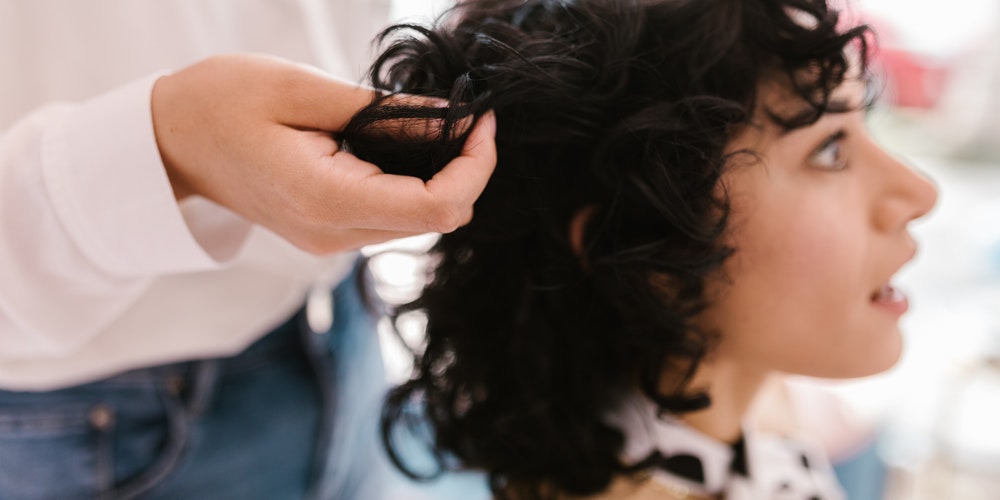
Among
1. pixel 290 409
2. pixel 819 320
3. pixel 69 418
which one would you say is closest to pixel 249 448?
pixel 290 409

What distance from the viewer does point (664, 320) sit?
0.80 metres

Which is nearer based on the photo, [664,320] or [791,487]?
[664,320]

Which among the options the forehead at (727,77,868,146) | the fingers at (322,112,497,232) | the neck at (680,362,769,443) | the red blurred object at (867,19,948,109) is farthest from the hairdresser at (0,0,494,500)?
the red blurred object at (867,19,948,109)

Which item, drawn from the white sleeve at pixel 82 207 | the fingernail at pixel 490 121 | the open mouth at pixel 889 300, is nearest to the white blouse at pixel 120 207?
the white sleeve at pixel 82 207

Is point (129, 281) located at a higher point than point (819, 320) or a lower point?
higher

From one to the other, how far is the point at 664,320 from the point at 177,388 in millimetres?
571

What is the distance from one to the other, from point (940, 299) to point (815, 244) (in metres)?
1.87

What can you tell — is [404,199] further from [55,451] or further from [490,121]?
[55,451]

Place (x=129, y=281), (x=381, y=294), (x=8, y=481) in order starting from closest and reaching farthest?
(x=129, y=281) → (x=8, y=481) → (x=381, y=294)

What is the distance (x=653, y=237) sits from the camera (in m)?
0.77

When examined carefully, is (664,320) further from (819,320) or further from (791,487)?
(791,487)

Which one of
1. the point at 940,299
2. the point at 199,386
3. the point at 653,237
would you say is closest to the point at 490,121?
the point at 653,237

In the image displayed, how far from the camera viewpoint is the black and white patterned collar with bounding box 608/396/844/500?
898 millimetres

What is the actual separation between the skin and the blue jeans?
49cm
